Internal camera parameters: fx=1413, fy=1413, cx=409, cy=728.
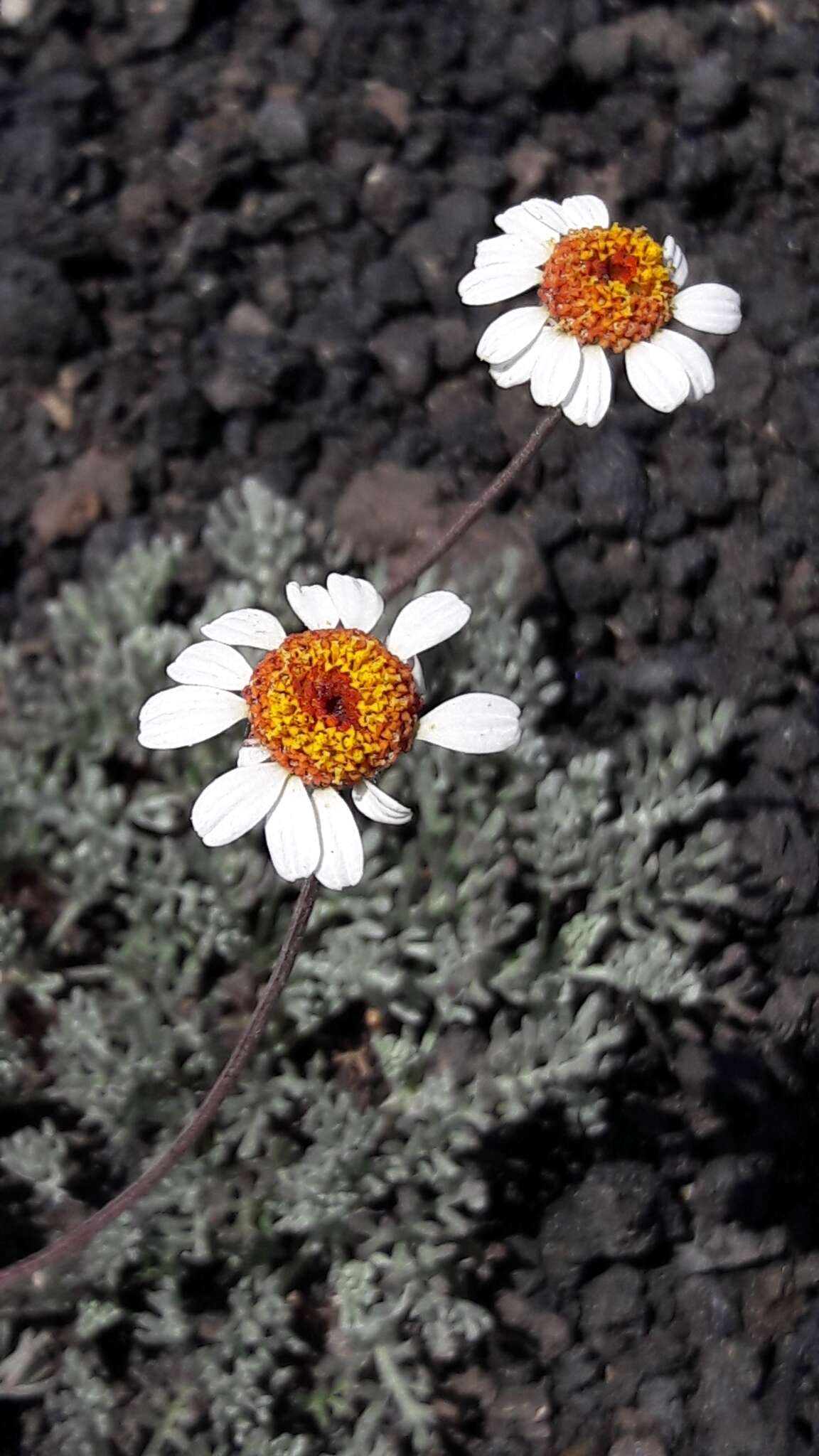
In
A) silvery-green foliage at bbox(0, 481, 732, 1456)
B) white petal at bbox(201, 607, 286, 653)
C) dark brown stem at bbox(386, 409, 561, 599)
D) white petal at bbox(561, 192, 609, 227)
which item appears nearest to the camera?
white petal at bbox(201, 607, 286, 653)

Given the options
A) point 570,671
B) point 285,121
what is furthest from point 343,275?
point 570,671

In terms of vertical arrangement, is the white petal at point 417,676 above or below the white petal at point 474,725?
above

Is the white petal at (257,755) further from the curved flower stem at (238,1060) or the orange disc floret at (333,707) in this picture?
the curved flower stem at (238,1060)

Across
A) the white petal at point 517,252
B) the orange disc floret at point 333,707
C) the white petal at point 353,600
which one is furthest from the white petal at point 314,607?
the white petal at point 517,252

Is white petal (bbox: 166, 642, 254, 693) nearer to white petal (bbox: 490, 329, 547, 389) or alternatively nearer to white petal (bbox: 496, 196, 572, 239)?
white petal (bbox: 490, 329, 547, 389)

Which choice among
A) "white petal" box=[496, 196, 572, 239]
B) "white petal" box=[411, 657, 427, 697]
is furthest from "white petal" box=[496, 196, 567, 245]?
"white petal" box=[411, 657, 427, 697]

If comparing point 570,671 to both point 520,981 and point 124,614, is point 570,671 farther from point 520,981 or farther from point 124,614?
point 124,614
